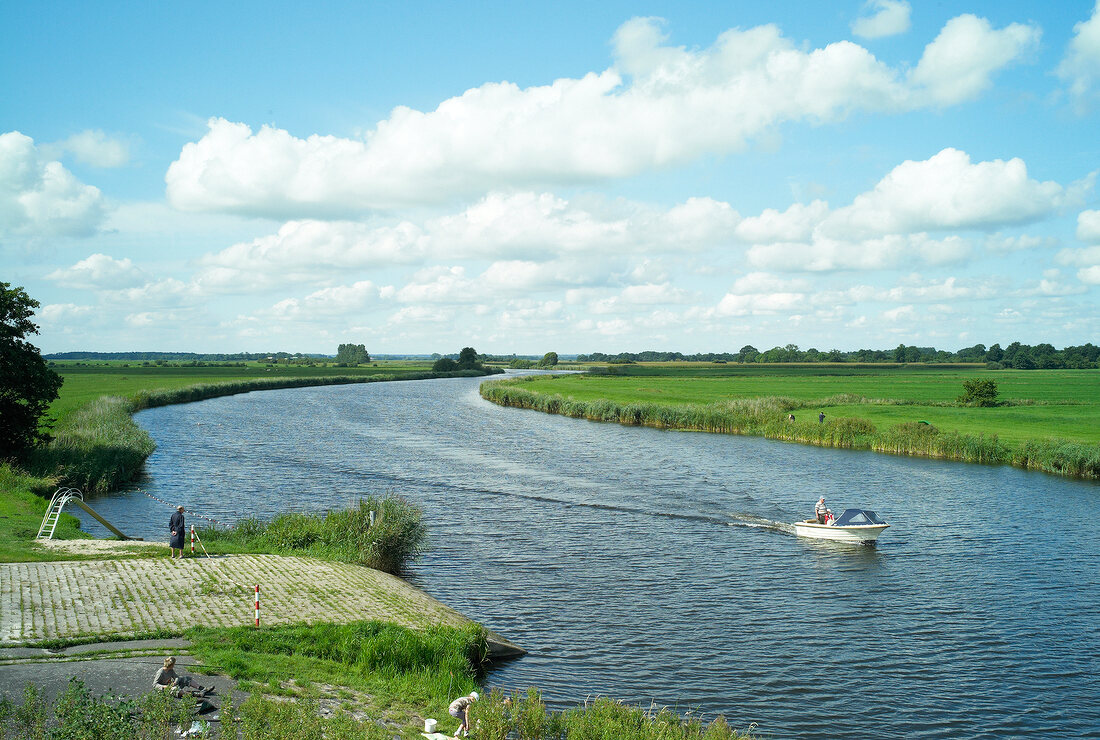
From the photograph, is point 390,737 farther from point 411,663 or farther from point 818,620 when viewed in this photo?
point 818,620

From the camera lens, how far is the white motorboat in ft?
102

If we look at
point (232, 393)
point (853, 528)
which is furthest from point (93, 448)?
point (232, 393)

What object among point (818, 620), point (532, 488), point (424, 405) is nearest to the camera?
point (818, 620)

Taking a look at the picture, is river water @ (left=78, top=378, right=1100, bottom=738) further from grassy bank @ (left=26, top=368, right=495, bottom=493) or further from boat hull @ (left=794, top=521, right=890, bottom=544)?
grassy bank @ (left=26, top=368, right=495, bottom=493)

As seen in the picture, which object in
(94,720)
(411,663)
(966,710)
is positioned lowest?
(966,710)

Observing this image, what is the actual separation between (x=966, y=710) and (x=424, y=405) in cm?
8895

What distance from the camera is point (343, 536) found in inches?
1032

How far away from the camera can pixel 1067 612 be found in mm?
23406

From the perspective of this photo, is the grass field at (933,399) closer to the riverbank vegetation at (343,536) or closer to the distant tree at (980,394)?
the distant tree at (980,394)

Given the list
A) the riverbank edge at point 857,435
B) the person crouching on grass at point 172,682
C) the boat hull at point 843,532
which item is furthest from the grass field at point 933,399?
the person crouching on grass at point 172,682

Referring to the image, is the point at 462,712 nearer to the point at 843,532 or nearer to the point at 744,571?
the point at 744,571

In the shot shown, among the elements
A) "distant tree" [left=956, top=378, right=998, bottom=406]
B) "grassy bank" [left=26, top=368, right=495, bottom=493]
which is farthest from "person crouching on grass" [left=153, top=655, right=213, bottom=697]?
"distant tree" [left=956, top=378, right=998, bottom=406]

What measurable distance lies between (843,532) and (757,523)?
13.3 feet

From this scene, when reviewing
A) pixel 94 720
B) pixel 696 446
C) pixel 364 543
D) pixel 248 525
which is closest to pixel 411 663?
pixel 94 720
